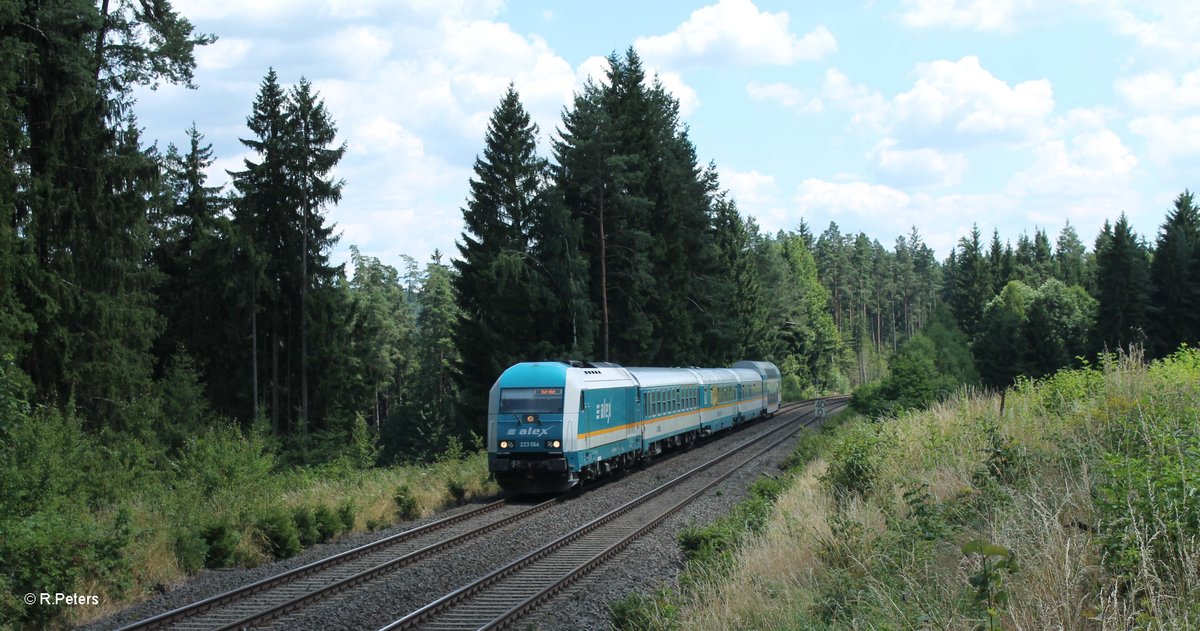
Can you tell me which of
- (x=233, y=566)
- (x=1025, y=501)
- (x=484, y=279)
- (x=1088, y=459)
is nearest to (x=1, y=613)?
(x=233, y=566)

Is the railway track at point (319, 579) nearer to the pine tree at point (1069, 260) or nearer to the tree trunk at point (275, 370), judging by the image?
the tree trunk at point (275, 370)

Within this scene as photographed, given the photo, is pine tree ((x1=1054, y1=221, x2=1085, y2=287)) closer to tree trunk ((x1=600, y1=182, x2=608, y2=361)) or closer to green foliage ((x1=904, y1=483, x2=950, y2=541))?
tree trunk ((x1=600, y1=182, x2=608, y2=361))

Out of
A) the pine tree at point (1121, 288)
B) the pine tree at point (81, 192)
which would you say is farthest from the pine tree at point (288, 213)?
the pine tree at point (1121, 288)

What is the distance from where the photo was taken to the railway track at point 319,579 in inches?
399

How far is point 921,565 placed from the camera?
795 centimetres

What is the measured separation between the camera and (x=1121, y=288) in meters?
57.0

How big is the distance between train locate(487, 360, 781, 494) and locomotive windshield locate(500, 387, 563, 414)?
2 centimetres

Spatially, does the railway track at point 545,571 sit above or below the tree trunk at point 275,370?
below

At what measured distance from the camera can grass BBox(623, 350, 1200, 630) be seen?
5.71 m

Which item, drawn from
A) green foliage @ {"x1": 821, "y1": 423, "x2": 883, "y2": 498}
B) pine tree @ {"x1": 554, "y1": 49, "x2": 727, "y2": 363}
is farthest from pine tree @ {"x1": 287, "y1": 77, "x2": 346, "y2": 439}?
green foliage @ {"x1": 821, "y1": 423, "x2": 883, "y2": 498}

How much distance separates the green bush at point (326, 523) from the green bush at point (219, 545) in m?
1.99

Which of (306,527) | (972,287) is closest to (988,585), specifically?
(306,527)

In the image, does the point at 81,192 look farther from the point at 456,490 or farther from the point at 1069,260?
the point at 1069,260

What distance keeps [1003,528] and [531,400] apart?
1428 cm
